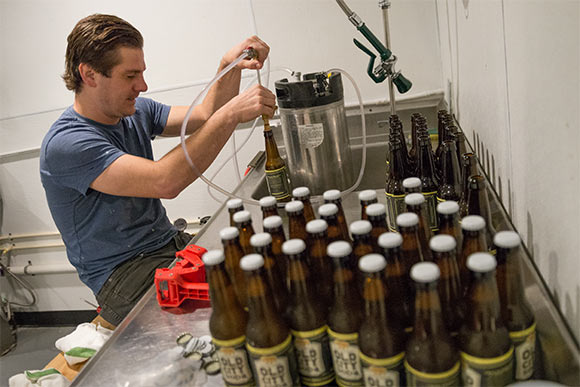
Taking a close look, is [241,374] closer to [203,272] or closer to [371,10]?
[203,272]

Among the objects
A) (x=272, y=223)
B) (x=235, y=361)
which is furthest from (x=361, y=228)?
(x=235, y=361)

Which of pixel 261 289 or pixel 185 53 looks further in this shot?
pixel 185 53

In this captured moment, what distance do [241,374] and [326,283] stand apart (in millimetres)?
184

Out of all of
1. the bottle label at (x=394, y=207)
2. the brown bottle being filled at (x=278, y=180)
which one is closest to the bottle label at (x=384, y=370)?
the bottle label at (x=394, y=207)

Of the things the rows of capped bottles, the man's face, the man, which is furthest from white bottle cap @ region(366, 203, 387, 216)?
the man's face

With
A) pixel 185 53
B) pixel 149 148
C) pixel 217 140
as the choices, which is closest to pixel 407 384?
pixel 217 140

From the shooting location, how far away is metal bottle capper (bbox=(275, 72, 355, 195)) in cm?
137

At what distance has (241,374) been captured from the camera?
0.73m

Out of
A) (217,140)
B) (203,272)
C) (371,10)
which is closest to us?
(203,272)

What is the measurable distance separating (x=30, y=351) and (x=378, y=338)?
2.63 m

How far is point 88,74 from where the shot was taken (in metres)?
1.56

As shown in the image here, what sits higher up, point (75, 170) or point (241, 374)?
point (75, 170)

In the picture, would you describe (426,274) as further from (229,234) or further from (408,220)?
(229,234)

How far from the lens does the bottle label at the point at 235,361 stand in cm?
72
